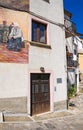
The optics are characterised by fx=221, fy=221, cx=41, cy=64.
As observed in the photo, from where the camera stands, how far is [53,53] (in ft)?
55.1

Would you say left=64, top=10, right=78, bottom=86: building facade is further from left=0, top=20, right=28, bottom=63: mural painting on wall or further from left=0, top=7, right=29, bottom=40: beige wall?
left=0, top=20, right=28, bottom=63: mural painting on wall

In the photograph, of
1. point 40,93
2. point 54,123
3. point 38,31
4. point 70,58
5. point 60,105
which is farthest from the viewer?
point 70,58

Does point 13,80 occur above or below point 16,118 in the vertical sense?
above

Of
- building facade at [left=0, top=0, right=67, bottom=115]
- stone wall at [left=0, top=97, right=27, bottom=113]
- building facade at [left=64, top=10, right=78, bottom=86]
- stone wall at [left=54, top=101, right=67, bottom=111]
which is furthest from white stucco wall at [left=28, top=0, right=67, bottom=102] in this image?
building facade at [left=64, top=10, right=78, bottom=86]

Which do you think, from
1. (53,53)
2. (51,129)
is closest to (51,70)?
(53,53)

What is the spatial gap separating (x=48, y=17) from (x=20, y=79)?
5395 millimetres

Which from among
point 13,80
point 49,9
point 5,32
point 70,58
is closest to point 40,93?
point 13,80

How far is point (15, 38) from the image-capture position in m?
14.2

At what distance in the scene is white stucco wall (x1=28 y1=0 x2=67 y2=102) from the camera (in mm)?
15320

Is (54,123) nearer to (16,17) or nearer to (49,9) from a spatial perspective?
(16,17)

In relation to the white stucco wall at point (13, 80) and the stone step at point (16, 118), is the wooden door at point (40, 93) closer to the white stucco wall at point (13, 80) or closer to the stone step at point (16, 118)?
the white stucco wall at point (13, 80)

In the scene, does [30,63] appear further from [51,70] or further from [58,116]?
[58,116]

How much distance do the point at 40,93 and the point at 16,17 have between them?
18.2 ft

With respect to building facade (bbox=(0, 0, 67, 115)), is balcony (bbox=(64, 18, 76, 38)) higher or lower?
higher
